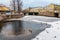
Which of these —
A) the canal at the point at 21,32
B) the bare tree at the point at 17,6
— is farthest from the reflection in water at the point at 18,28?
the bare tree at the point at 17,6

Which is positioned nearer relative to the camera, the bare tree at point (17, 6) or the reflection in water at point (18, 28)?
the reflection in water at point (18, 28)

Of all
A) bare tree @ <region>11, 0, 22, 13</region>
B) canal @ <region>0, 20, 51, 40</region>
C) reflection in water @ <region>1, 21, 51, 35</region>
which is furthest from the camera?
bare tree @ <region>11, 0, 22, 13</region>

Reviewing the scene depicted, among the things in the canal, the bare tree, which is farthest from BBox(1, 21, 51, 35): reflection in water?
the bare tree

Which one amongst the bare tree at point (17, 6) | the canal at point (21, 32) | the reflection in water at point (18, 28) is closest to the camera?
the canal at point (21, 32)

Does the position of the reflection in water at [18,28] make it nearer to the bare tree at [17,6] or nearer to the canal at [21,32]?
the canal at [21,32]

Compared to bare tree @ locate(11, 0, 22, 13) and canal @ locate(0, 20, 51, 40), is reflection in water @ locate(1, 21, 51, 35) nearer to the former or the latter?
canal @ locate(0, 20, 51, 40)

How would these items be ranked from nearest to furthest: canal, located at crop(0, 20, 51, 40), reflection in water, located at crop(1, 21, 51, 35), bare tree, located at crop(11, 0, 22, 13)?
canal, located at crop(0, 20, 51, 40), reflection in water, located at crop(1, 21, 51, 35), bare tree, located at crop(11, 0, 22, 13)

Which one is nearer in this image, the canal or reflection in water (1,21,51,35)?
the canal

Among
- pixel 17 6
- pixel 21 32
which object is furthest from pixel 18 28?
pixel 17 6

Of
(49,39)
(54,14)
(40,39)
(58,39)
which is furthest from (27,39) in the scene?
(54,14)

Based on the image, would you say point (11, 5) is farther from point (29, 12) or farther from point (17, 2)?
point (29, 12)

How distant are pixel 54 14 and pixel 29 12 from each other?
1477 cm

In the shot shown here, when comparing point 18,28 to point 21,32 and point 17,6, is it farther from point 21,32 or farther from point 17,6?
point 17,6

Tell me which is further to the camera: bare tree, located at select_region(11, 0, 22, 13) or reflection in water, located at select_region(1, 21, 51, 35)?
bare tree, located at select_region(11, 0, 22, 13)
